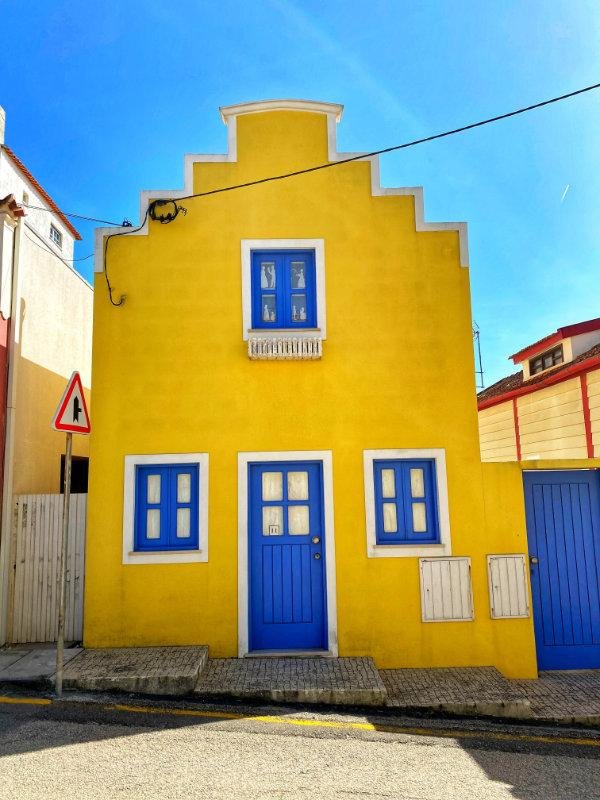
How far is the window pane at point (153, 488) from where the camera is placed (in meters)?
7.41

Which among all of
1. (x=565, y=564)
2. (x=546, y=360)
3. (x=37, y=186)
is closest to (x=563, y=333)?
(x=546, y=360)

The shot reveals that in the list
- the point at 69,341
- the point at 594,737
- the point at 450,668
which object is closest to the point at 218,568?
the point at 450,668

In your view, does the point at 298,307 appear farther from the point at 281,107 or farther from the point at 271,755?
the point at 271,755

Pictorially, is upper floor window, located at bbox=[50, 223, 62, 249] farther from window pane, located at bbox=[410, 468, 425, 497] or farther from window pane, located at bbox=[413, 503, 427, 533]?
window pane, located at bbox=[413, 503, 427, 533]

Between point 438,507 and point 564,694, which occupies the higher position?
point 438,507

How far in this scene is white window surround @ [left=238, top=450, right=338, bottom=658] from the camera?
23.3 feet

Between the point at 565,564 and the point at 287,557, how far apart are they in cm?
347

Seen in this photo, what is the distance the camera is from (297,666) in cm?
668

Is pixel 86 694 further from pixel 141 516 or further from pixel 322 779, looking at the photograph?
pixel 322 779

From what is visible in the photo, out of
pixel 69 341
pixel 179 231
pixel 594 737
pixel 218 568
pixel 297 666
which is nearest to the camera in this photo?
pixel 594 737

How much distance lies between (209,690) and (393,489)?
3.13 meters

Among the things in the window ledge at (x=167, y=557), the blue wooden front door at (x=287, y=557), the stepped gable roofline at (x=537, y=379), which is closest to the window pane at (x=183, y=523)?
the window ledge at (x=167, y=557)

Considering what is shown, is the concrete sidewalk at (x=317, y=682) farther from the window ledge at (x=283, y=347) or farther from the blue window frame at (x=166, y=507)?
the window ledge at (x=283, y=347)

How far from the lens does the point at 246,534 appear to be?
285 inches
